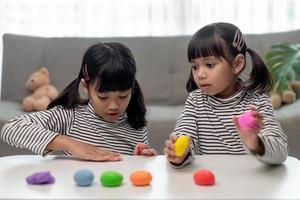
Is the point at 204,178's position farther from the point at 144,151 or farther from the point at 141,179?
the point at 144,151

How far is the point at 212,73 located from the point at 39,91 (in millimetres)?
1611

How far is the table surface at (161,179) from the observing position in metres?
0.79

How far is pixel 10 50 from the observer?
2.76 m

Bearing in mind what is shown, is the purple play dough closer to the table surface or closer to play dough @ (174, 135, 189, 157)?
the table surface

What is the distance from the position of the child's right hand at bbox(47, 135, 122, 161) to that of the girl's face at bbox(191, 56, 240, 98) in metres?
0.27

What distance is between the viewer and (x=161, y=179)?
2.94 ft

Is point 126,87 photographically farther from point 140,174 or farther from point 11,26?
point 11,26

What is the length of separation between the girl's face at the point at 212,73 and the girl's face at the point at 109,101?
18cm

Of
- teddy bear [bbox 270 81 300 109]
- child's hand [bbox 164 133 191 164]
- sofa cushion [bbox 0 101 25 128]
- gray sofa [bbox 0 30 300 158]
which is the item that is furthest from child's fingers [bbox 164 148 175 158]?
gray sofa [bbox 0 30 300 158]

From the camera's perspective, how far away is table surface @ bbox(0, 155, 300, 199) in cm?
79

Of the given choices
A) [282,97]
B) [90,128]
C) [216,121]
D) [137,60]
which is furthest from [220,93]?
[137,60]

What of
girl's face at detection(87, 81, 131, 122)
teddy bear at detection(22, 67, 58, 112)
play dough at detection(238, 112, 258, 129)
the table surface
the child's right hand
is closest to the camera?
the table surface

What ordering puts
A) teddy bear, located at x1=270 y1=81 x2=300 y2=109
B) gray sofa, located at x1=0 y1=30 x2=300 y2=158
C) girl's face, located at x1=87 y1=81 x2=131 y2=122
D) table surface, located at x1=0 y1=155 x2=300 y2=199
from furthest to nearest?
gray sofa, located at x1=0 y1=30 x2=300 y2=158 < teddy bear, located at x1=270 y1=81 x2=300 y2=109 < girl's face, located at x1=87 y1=81 x2=131 y2=122 < table surface, located at x1=0 y1=155 x2=300 y2=199

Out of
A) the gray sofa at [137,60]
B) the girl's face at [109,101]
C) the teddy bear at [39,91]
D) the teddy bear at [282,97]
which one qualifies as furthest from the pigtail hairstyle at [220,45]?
the teddy bear at [39,91]
